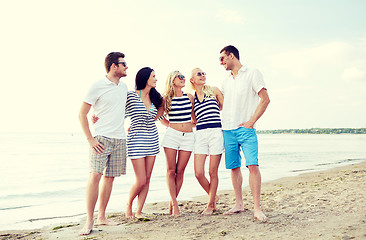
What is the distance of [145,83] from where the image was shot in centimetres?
495

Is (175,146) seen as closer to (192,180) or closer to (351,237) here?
(351,237)

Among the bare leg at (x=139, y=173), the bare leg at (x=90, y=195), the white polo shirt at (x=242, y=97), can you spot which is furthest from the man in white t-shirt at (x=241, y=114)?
the bare leg at (x=90, y=195)

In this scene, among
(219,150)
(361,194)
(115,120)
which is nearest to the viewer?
(115,120)

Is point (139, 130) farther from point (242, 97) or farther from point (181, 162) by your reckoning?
point (242, 97)

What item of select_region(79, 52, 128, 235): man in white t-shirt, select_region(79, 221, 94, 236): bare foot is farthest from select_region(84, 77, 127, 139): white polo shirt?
select_region(79, 221, 94, 236): bare foot

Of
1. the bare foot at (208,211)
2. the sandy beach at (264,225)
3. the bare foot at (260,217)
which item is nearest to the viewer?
the sandy beach at (264,225)

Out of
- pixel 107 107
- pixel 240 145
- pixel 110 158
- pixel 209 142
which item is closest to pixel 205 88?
pixel 209 142

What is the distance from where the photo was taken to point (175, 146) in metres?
4.89

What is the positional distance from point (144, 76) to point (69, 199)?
543 cm

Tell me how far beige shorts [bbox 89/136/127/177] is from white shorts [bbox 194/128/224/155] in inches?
44.6

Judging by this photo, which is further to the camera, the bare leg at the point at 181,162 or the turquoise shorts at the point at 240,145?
the bare leg at the point at 181,162

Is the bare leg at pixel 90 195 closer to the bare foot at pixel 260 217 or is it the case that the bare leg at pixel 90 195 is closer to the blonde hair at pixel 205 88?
the blonde hair at pixel 205 88

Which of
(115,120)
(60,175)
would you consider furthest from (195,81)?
(60,175)

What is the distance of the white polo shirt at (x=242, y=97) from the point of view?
468 centimetres
